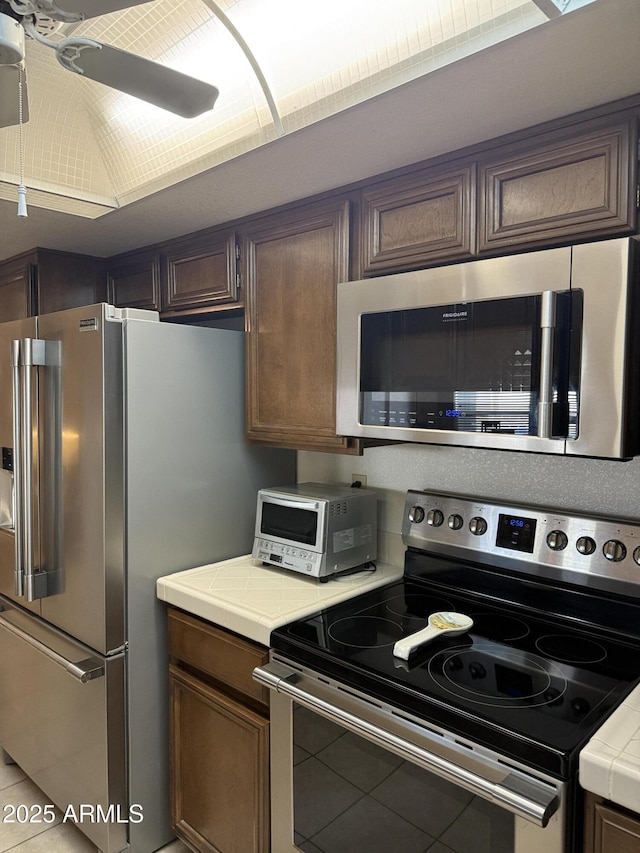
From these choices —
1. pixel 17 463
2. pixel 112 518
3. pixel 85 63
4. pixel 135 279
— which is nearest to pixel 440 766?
pixel 112 518

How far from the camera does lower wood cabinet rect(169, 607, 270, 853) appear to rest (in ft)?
5.38

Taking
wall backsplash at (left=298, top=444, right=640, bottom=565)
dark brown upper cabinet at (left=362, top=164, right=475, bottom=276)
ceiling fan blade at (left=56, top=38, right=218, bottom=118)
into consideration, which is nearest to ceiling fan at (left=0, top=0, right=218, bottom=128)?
ceiling fan blade at (left=56, top=38, right=218, bottom=118)

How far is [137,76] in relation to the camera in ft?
3.42

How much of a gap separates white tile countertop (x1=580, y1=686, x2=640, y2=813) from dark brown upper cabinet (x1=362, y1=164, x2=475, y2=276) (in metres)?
1.07

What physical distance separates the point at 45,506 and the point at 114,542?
0.36 meters

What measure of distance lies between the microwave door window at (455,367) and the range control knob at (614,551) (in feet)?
1.34

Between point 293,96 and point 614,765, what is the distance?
58.7 inches

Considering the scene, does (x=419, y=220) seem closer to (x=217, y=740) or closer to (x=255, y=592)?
(x=255, y=592)

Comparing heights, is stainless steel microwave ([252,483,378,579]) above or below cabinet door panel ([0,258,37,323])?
below

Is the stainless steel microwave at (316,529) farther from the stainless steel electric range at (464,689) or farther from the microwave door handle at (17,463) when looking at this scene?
the microwave door handle at (17,463)

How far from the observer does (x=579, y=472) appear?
1644 millimetres

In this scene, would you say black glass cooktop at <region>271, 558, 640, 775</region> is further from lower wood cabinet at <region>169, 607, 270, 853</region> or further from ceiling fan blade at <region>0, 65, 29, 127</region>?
ceiling fan blade at <region>0, 65, 29, 127</region>

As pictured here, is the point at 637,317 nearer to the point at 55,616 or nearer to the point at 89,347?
the point at 89,347

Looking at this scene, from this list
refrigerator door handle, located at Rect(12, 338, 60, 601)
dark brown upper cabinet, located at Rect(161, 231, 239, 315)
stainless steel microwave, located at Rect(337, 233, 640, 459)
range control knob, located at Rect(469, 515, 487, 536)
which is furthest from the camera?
dark brown upper cabinet, located at Rect(161, 231, 239, 315)
